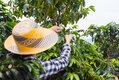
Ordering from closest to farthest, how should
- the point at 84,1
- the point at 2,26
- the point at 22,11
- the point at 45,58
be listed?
1. the point at 2,26
2. the point at 45,58
3. the point at 84,1
4. the point at 22,11

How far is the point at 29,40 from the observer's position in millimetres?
2654

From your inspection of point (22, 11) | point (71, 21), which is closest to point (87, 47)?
point (71, 21)

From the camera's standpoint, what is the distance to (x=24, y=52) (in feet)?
8.38

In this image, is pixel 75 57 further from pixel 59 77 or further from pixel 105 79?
pixel 105 79

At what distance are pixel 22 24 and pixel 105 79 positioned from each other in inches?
68.8

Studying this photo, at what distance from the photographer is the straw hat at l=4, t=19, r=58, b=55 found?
261 centimetres

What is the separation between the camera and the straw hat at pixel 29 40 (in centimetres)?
261

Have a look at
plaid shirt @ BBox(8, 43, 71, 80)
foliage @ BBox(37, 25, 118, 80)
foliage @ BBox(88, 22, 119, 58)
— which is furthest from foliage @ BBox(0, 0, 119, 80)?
foliage @ BBox(88, 22, 119, 58)

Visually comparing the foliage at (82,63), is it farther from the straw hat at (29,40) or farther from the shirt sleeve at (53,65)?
the straw hat at (29,40)

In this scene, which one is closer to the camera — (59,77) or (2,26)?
(2,26)

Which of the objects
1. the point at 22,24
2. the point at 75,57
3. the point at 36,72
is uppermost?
the point at 22,24

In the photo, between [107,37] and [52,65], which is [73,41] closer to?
[52,65]

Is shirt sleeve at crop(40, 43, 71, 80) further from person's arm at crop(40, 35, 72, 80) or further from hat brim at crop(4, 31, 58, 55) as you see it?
hat brim at crop(4, 31, 58, 55)

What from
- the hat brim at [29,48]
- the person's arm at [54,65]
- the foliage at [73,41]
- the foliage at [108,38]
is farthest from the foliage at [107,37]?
the hat brim at [29,48]
